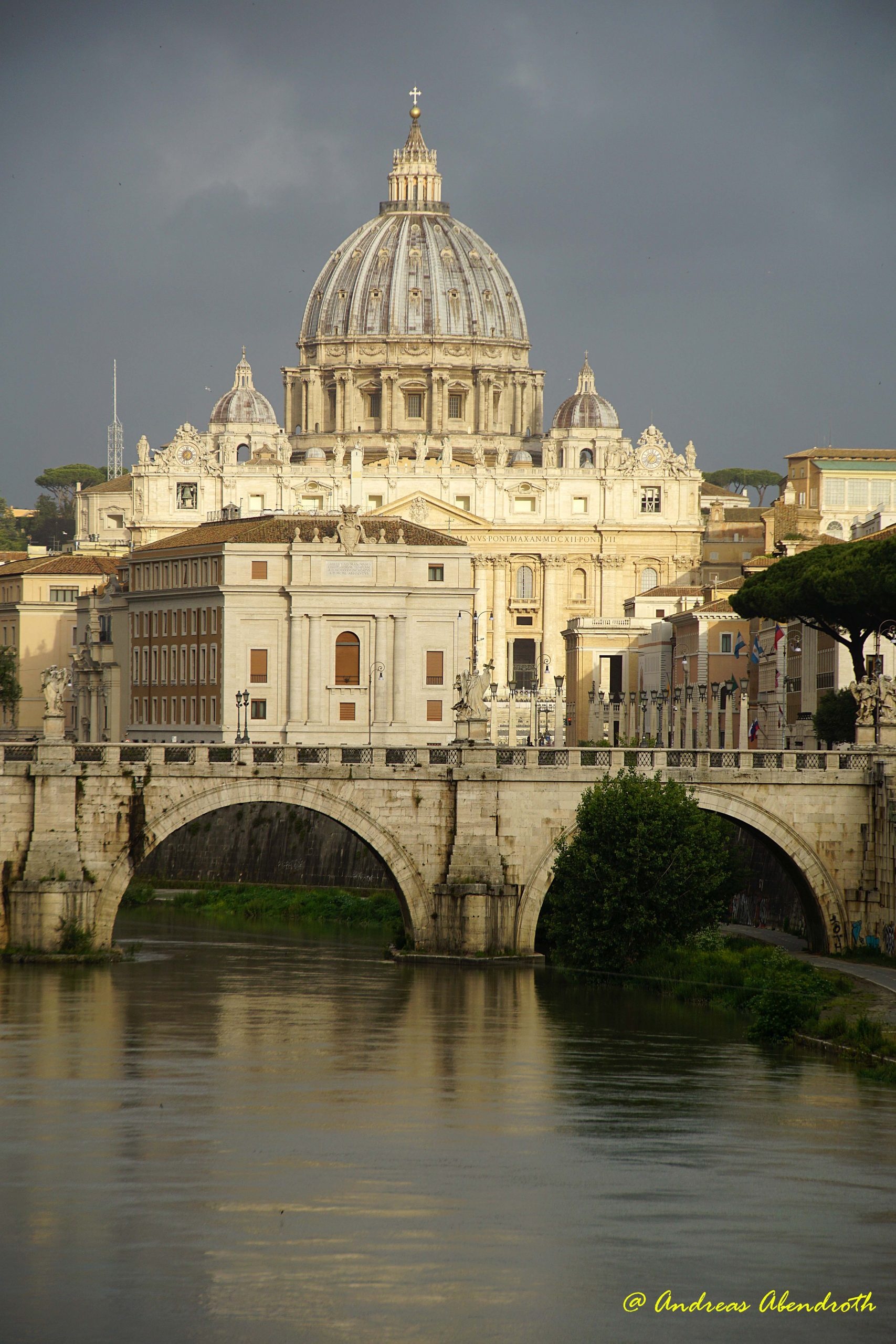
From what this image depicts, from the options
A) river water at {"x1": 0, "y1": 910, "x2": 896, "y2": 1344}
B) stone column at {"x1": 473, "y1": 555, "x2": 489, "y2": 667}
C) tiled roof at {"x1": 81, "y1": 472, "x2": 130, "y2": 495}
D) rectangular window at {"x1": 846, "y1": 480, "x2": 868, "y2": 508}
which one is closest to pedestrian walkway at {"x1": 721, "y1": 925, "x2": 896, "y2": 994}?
river water at {"x1": 0, "y1": 910, "x2": 896, "y2": 1344}

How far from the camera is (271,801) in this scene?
4453 cm

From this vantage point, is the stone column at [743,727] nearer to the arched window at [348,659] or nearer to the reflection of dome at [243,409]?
the arched window at [348,659]

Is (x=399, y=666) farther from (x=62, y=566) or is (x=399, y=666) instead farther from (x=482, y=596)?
(x=482, y=596)

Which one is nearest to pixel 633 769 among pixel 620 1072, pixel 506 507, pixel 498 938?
pixel 498 938

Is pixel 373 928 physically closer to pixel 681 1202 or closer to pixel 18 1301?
pixel 681 1202

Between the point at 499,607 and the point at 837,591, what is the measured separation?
257 feet

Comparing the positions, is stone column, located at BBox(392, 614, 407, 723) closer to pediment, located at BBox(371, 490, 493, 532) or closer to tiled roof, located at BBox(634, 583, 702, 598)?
tiled roof, located at BBox(634, 583, 702, 598)

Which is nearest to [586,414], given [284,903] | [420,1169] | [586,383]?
[586,383]

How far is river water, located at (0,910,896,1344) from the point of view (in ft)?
69.6

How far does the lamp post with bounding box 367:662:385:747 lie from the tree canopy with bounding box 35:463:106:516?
118437mm

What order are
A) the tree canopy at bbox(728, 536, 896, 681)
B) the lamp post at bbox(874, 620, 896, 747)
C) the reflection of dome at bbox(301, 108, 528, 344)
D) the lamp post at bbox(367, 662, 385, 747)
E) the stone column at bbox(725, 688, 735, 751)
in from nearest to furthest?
the lamp post at bbox(874, 620, 896, 747), the tree canopy at bbox(728, 536, 896, 681), the stone column at bbox(725, 688, 735, 751), the lamp post at bbox(367, 662, 385, 747), the reflection of dome at bbox(301, 108, 528, 344)

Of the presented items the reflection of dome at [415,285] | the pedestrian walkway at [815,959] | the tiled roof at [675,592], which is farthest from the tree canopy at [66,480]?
the pedestrian walkway at [815,959]

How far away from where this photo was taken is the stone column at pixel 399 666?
3115 inches

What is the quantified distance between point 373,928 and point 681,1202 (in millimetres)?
29741
